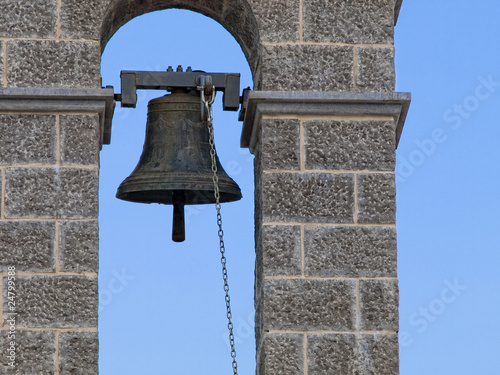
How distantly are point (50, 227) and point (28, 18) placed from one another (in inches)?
40.3

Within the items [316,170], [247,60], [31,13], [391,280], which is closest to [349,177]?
[316,170]

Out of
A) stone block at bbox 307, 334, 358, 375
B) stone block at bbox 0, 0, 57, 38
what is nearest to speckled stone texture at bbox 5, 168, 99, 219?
stone block at bbox 0, 0, 57, 38

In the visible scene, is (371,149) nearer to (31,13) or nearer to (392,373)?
(392,373)

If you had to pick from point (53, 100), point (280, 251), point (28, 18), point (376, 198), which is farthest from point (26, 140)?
point (376, 198)

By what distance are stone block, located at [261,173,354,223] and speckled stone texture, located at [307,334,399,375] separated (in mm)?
554

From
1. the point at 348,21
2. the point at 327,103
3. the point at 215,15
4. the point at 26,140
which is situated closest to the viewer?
the point at 26,140

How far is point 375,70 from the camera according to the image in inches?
219

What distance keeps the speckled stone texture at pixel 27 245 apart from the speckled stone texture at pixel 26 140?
11.9 inches

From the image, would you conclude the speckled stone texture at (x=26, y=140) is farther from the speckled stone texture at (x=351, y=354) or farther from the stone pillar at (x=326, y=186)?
the speckled stone texture at (x=351, y=354)

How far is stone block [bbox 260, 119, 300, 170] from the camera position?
17.7 feet

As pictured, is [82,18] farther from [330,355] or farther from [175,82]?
[330,355]

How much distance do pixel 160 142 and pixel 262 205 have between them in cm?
78

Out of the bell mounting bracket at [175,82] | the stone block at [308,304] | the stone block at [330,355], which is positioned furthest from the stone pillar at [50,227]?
the stone block at [330,355]

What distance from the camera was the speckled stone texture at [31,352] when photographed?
5.12m
